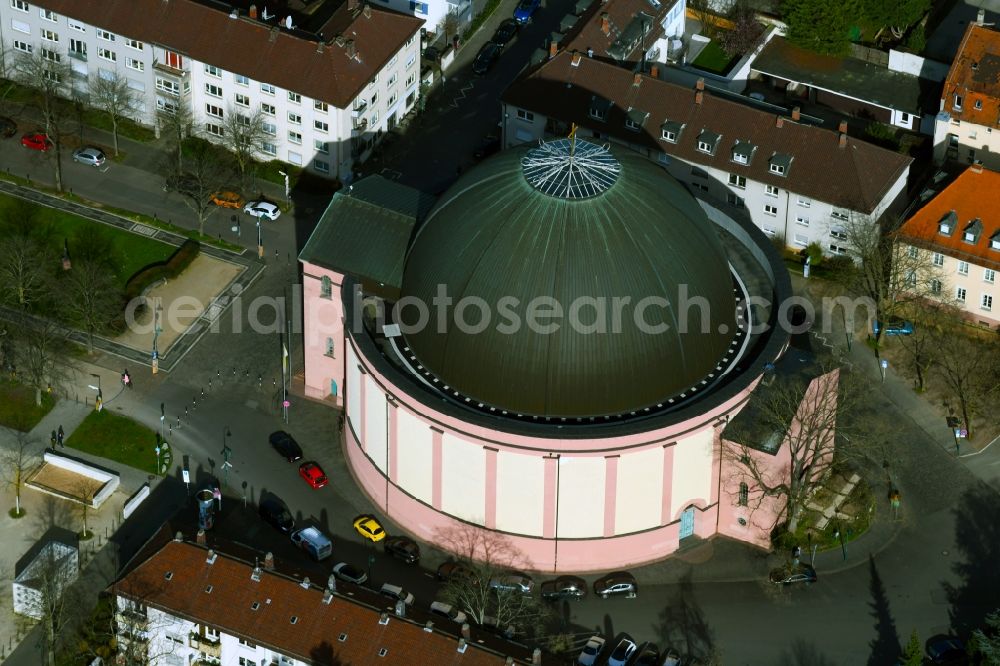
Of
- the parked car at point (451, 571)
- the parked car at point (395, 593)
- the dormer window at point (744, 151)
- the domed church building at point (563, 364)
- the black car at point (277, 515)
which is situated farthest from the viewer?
the dormer window at point (744, 151)

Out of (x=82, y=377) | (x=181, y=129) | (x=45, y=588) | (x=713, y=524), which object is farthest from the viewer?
(x=181, y=129)

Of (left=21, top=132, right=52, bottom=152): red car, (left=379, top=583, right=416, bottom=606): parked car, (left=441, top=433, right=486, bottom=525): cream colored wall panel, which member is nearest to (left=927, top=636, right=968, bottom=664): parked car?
(left=441, top=433, right=486, bottom=525): cream colored wall panel

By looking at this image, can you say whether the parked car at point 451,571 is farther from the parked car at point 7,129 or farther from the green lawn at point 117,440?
the parked car at point 7,129

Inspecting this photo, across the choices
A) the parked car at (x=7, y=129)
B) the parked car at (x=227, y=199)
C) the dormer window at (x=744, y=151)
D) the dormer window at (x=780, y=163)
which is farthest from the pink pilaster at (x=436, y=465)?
the parked car at (x=7, y=129)

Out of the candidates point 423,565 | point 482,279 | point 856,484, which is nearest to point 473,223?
point 482,279

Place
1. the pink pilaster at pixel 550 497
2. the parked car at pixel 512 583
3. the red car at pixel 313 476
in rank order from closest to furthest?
the pink pilaster at pixel 550 497, the parked car at pixel 512 583, the red car at pixel 313 476

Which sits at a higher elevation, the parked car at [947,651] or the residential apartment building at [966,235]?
the residential apartment building at [966,235]

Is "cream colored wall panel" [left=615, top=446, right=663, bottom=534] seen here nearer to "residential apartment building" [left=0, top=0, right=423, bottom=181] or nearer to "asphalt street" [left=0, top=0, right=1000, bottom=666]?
"asphalt street" [left=0, top=0, right=1000, bottom=666]

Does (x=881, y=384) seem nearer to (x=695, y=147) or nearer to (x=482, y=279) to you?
(x=695, y=147)
